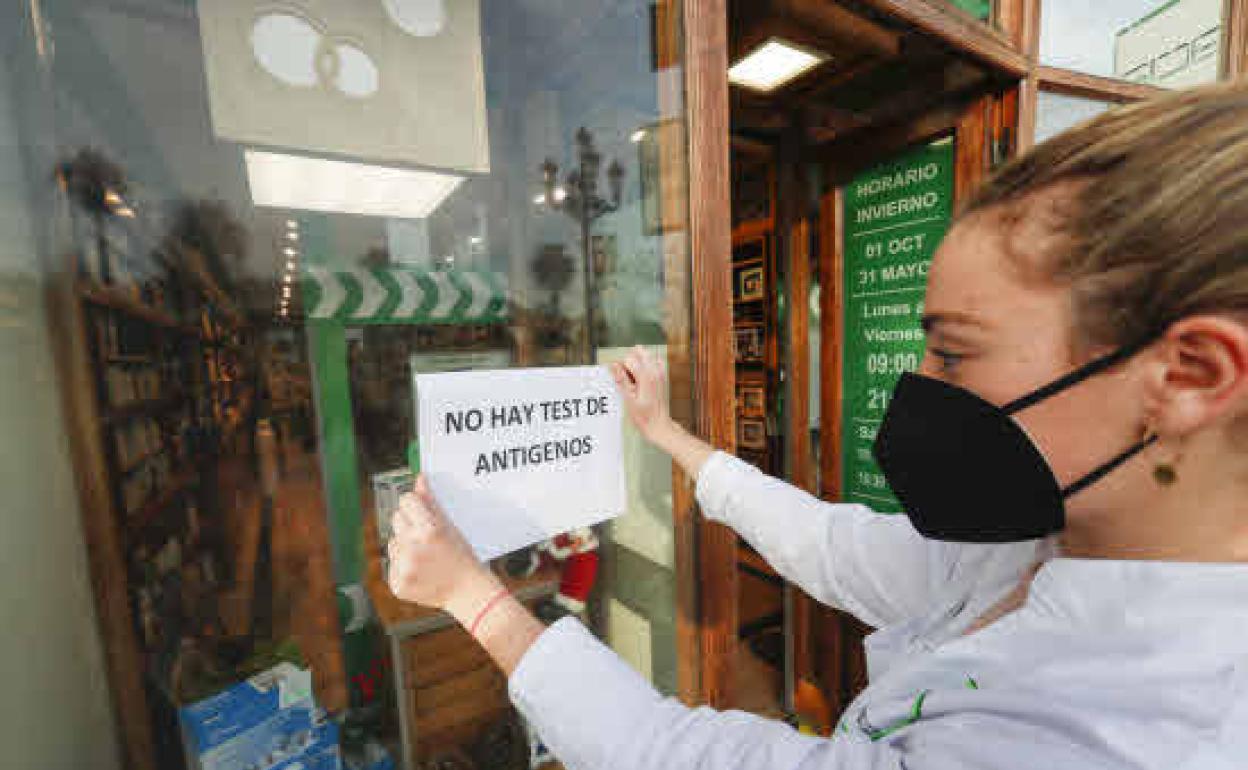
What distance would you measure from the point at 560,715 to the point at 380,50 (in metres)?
1.23

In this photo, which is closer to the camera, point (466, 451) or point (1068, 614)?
point (1068, 614)

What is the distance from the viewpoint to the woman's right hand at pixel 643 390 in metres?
1.10

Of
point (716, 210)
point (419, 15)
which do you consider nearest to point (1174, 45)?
point (716, 210)

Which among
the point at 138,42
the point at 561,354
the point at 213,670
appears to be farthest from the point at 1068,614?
the point at 138,42

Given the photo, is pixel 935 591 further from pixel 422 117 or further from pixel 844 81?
pixel 844 81

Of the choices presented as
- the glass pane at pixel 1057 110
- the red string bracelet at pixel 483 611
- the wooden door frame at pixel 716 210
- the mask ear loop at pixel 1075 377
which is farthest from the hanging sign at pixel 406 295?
the glass pane at pixel 1057 110

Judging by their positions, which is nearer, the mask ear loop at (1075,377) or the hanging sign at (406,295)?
the mask ear loop at (1075,377)

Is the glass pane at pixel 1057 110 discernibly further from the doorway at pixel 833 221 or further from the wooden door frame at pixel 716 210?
the doorway at pixel 833 221

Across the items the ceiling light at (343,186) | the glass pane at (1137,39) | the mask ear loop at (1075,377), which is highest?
the glass pane at (1137,39)

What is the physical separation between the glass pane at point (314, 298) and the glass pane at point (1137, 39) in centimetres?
162

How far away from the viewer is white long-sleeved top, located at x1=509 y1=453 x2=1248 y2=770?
447mm

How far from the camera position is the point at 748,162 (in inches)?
99.6

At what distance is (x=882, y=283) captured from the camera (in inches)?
78.2

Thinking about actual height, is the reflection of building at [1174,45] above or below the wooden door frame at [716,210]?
above
